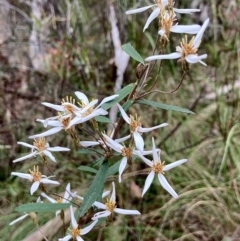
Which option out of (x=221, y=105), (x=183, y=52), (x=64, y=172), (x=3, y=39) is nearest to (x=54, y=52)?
(x=3, y=39)

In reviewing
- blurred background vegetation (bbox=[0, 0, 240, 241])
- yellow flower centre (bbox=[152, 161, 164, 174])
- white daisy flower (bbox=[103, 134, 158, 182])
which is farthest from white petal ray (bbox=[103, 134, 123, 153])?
blurred background vegetation (bbox=[0, 0, 240, 241])

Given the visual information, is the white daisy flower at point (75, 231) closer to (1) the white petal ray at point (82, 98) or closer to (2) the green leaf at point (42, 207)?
(2) the green leaf at point (42, 207)

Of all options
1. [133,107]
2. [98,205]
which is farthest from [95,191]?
[133,107]

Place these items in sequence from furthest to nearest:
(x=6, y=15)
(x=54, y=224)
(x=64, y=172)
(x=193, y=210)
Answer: (x=6, y=15)
(x=64, y=172)
(x=193, y=210)
(x=54, y=224)

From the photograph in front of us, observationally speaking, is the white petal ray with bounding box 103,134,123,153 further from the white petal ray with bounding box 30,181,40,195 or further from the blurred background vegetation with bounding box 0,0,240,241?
the blurred background vegetation with bounding box 0,0,240,241

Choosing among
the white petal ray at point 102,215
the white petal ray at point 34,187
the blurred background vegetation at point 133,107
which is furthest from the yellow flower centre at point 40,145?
the blurred background vegetation at point 133,107

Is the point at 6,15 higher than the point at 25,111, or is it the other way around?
the point at 6,15

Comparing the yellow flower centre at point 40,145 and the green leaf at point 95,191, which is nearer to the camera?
the green leaf at point 95,191

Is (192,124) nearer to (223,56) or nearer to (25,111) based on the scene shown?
(223,56)

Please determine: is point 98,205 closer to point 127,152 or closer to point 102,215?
point 102,215
